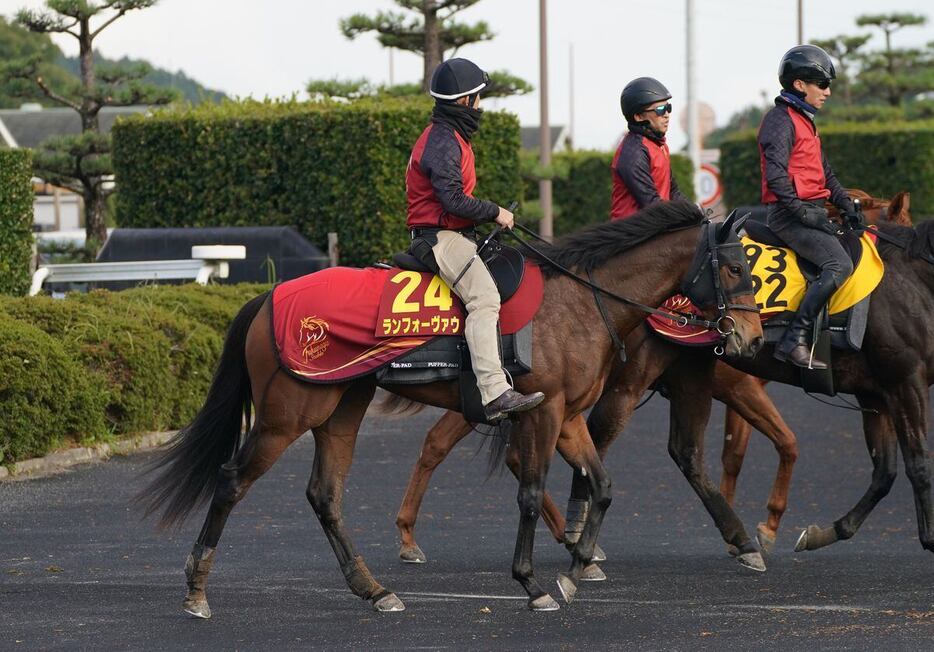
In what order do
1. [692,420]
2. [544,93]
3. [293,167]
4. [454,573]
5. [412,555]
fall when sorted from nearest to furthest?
[454,573] < [412,555] < [692,420] < [293,167] < [544,93]

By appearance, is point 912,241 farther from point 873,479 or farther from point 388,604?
point 388,604

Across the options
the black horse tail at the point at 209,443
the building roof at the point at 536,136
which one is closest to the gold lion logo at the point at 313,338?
the black horse tail at the point at 209,443

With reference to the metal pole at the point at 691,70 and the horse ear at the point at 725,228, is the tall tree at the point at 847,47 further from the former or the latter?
the horse ear at the point at 725,228

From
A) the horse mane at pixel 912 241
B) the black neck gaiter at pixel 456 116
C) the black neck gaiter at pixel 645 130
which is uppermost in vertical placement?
the black neck gaiter at pixel 456 116

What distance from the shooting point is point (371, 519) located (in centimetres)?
977

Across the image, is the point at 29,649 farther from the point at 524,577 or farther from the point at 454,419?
the point at 454,419

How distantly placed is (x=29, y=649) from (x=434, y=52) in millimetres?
20479

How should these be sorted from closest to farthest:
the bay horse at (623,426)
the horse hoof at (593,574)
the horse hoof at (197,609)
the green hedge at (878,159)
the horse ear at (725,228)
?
the horse hoof at (197,609) → the horse ear at (725,228) → the horse hoof at (593,574) → the bay horse at (623,426) → the green hedge at (878,159)

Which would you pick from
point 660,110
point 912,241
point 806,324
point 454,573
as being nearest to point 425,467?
point 454,573

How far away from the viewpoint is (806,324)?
27.0ft

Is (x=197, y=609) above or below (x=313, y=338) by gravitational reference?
below

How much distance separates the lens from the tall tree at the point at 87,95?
864 inches

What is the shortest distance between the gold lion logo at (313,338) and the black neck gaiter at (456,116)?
3.68 ft

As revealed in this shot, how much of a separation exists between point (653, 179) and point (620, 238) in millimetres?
1205
